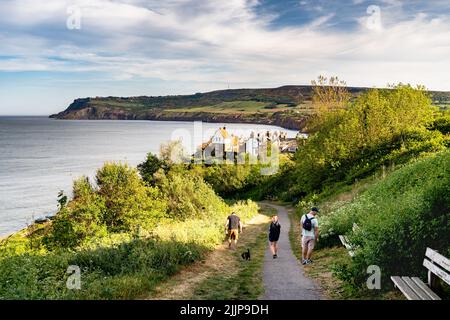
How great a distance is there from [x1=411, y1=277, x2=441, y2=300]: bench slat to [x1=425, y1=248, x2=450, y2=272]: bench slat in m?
0.53

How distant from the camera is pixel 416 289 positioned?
817 centimetres

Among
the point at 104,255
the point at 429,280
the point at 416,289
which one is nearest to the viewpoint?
the point at 416,289

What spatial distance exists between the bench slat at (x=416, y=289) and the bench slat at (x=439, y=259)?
2.02ft

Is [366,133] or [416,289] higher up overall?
[366,133]

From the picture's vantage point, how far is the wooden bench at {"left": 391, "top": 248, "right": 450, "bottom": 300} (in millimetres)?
7709

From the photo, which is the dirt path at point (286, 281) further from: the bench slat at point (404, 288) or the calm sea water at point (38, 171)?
the calm sea water at point (38, 171)

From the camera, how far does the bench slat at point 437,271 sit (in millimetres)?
7570

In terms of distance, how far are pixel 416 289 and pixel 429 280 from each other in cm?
62

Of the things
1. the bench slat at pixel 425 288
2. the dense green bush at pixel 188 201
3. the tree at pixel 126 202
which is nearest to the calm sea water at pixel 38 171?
the tree at pixel 126 202

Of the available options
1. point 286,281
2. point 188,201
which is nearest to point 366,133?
point 188,201

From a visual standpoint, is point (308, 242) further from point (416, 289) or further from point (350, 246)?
point (416, 289)

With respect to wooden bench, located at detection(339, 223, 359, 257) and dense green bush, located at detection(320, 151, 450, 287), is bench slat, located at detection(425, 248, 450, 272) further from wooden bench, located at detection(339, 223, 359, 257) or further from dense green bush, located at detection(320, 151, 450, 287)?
wooden bench, located at detection(339, 223, 359, 257)
